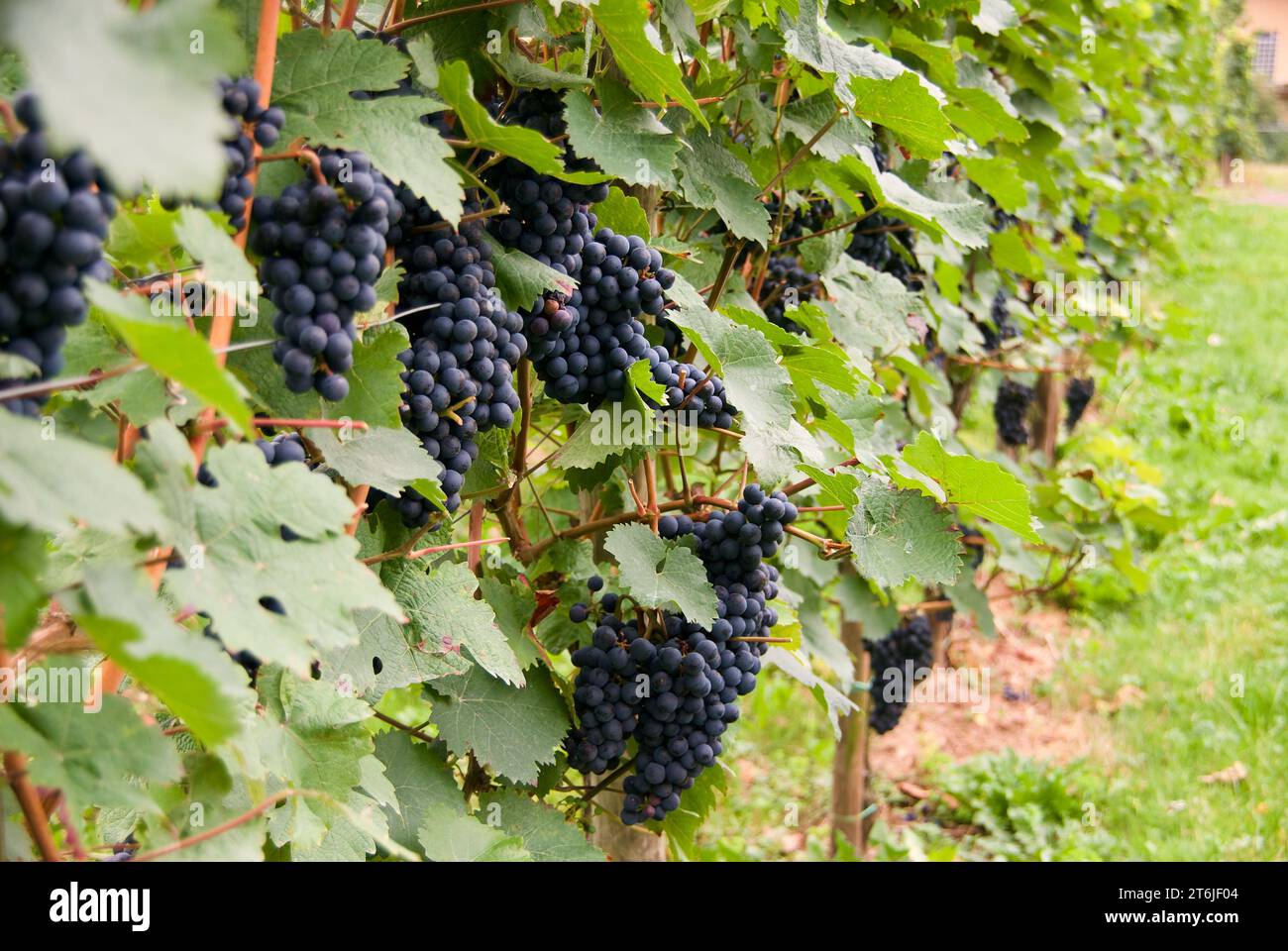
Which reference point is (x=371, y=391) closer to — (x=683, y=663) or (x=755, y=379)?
(x=755, y=379)

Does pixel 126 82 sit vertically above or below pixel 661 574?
above

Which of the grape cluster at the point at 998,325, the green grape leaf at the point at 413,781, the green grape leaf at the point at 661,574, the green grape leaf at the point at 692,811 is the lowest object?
the green grape leaf at the point at 692,811

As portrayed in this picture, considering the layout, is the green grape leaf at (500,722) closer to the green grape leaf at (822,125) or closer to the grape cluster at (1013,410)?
the green grape leaf at (822,125)

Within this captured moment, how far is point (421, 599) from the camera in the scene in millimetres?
1502

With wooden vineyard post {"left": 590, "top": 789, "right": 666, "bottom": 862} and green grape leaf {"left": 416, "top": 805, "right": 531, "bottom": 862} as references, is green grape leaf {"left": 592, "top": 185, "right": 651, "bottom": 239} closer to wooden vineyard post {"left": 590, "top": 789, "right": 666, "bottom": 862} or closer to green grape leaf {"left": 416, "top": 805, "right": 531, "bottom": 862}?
green grape leaf {"left": 416, "top": 805, "right": 531, "bottom": 862}

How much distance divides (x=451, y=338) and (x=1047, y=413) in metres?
6.14

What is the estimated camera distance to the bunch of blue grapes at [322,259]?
3.54 ft

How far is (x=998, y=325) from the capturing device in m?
4.04

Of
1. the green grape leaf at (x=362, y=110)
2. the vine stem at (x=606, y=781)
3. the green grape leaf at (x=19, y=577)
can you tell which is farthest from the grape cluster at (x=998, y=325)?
the green grape leaf at (x=19, y=577)

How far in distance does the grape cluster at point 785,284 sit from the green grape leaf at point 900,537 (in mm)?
680


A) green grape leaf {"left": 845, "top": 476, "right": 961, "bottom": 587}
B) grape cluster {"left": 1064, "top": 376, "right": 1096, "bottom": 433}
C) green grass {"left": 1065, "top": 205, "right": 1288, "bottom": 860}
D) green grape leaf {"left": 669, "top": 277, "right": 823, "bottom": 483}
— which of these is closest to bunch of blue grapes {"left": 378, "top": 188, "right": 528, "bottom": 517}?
green grape leaf {"left": 669, "top": 277, "right": 823, "bottom": 483}

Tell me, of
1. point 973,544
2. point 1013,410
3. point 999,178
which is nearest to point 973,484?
point 999,178

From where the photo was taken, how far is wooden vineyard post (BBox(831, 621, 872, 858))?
3965 mm

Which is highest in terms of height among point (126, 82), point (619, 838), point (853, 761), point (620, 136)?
point (620, 136)
